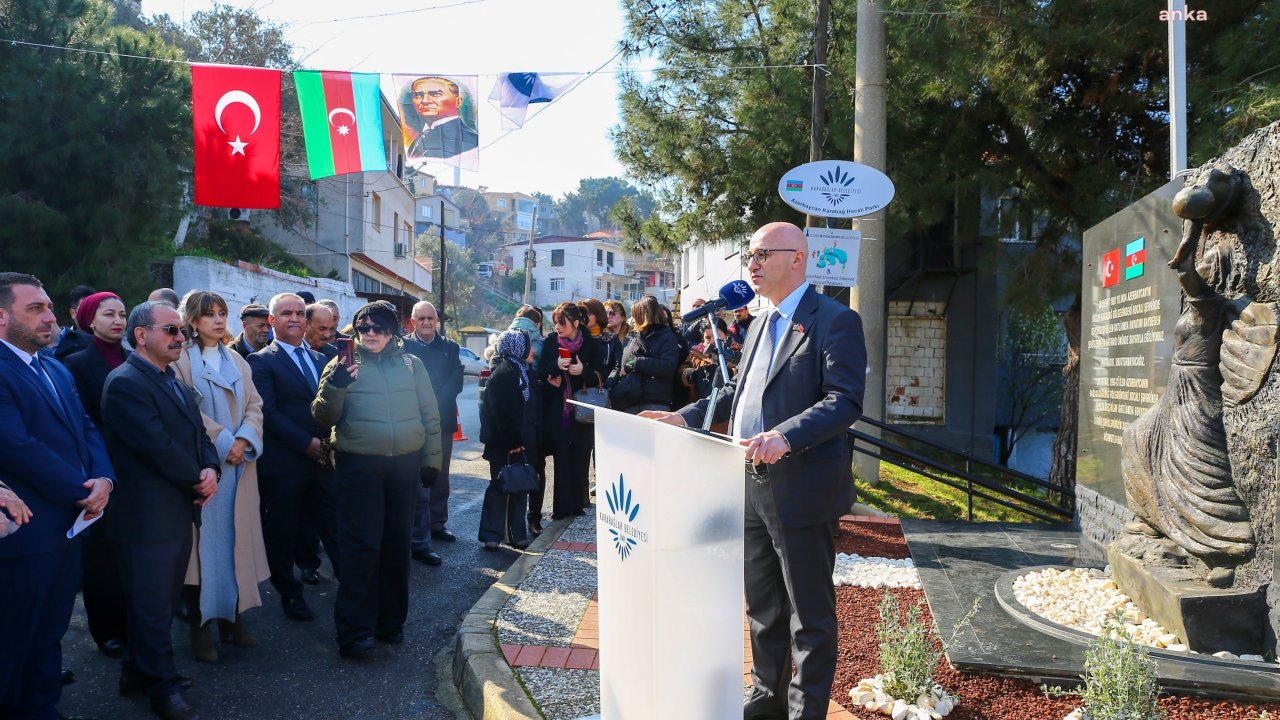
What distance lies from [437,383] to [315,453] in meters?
1.91

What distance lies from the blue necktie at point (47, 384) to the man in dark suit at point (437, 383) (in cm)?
325

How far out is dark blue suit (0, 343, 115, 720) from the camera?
139 inches

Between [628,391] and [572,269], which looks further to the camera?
[572,269]

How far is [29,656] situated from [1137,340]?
6.15 meters

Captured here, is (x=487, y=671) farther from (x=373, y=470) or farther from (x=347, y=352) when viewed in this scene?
(x=347, y=352)

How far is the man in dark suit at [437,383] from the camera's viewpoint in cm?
714

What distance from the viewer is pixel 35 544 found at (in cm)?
359

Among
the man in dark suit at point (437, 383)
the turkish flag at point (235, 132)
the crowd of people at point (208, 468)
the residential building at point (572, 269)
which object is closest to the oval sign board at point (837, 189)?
the crowd of people at point (208, 468)

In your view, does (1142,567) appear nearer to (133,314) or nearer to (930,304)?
(133,314)

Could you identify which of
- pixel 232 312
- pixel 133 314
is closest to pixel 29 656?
pixel 133 314

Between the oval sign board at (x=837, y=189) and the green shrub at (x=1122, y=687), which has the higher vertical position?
the oval sign board at (x=837, y=189)

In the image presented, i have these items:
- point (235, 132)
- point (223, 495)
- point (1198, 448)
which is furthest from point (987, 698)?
point (235, 132)

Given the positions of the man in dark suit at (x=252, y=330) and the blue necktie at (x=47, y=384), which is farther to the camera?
the man in dark suit at (x=252, y=330)

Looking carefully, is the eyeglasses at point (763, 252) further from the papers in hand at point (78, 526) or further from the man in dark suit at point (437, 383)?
the man in dark suit at point (437, 383)
